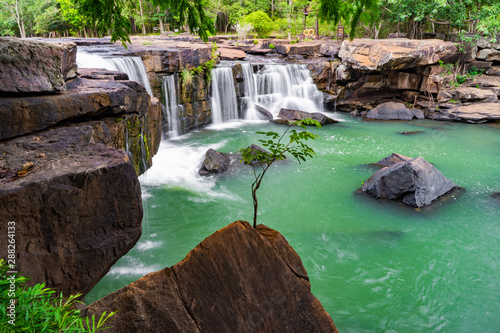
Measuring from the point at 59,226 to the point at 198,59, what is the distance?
12.5 m

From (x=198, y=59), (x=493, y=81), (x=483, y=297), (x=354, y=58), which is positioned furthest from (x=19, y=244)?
(x=493, y=81)

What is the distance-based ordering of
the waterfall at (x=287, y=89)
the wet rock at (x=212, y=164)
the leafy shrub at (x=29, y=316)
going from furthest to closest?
the waterfall at (x=287, y=89) → the wet rock at (x=212, y=164) → the leafy shrub at (x=29, y=316)

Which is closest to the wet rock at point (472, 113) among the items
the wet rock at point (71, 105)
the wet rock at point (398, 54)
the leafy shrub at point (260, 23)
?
the wet rock at point (398, 54)

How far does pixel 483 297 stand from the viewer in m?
5.25

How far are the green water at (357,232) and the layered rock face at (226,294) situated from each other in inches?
90.3

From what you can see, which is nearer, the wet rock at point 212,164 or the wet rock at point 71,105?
the wet rock at point 71,105

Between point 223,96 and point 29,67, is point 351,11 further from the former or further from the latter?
point 223,96

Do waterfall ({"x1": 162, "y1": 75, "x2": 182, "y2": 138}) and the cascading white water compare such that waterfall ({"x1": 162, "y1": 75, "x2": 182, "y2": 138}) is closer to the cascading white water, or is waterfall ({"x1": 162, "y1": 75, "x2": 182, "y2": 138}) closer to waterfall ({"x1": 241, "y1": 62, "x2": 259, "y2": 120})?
the cascading white water

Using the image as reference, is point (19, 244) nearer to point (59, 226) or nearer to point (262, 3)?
point (59, 226)

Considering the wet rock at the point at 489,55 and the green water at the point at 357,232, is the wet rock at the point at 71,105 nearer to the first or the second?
the green water at the point at 357,232

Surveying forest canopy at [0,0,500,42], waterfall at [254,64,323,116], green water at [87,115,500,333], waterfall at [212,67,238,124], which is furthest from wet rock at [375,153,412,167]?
waterfall at [212,67,238,124]

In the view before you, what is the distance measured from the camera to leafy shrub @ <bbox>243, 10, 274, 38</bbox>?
99.1ft

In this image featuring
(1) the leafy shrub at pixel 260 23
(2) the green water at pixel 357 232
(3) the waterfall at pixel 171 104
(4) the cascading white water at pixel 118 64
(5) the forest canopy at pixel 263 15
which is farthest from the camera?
(1) the leafy shrub at pixel 260 23

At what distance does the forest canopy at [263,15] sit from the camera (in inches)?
147
